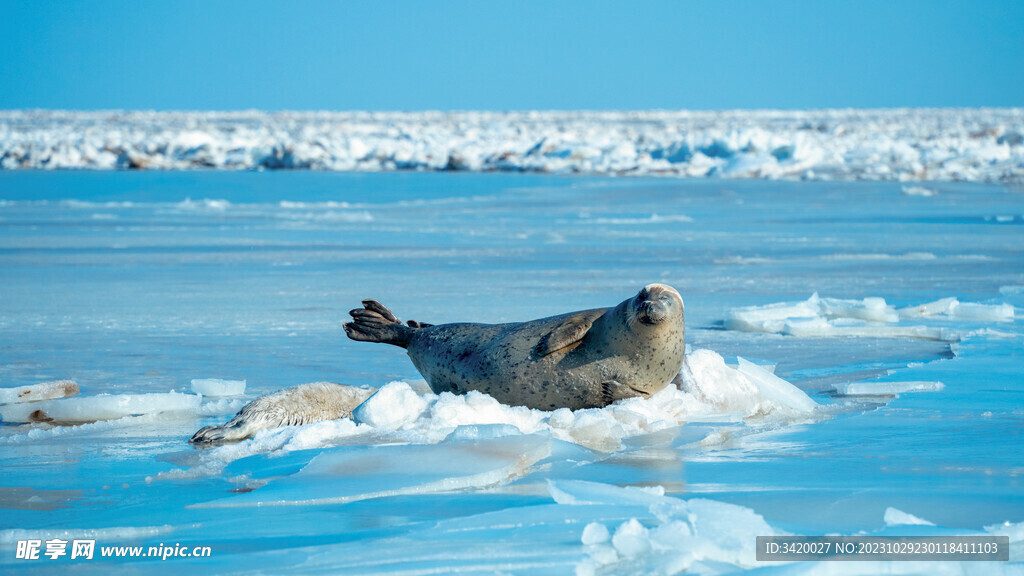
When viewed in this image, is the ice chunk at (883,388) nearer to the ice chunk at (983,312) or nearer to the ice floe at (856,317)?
the ice floe at (856,317)

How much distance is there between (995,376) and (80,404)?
3444 mm

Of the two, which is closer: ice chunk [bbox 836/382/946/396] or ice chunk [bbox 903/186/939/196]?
ice chunk [bbox 836/382/946/396]

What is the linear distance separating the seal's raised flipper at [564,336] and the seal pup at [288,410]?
0.67 metres

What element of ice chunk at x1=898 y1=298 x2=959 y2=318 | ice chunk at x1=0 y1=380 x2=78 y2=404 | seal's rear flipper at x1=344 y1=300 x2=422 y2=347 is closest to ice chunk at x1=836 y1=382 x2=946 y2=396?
seal's rear flipper at x1=344 y1=300 x2=422 y2=347

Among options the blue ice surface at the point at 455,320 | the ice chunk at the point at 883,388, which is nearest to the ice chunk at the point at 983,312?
the blue ice surface at the point at 455,320

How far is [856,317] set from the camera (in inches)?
249

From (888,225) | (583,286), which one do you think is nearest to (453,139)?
(888,225)

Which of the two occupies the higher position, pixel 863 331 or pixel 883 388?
pixel 863 331

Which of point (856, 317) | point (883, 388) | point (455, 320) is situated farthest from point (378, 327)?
point (856, 317)

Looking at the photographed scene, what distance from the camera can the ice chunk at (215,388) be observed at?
451 centimetres

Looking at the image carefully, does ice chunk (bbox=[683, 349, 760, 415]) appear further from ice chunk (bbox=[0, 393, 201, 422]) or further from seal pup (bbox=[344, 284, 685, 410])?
ice chunk (bbox=[0, 393, 201, 422])

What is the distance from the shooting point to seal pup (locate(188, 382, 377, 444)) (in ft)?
12.5

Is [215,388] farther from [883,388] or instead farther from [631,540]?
[883,388]

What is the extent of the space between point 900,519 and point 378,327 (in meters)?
2.24
